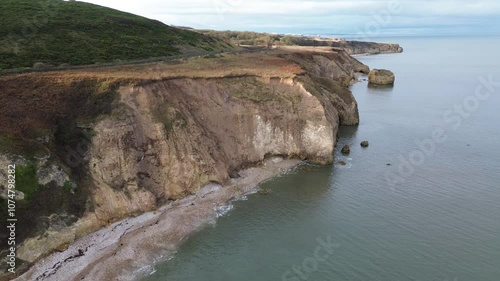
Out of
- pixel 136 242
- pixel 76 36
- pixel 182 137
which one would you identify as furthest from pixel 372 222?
pixel 76 36

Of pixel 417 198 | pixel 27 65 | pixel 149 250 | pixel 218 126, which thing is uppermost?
pixel 27 65

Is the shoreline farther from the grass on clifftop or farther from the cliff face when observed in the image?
the grass on clifftop

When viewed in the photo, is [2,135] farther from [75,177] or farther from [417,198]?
[417,198]

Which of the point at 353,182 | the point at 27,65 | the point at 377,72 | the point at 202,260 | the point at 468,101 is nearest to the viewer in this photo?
the point at 202,260

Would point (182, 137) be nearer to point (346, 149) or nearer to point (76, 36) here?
point (346, 149)

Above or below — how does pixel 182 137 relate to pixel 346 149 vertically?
above

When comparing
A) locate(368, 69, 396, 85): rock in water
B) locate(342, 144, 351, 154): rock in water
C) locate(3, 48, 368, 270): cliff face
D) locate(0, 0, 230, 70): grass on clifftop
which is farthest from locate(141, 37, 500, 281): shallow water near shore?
locate(368, 69, 396, 85): rock in water

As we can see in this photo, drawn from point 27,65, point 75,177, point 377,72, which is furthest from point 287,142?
point 377,72
